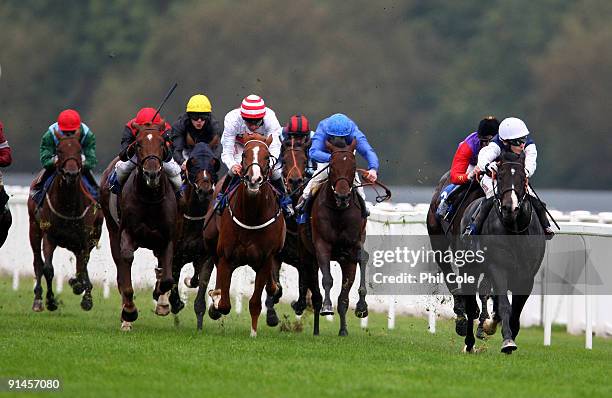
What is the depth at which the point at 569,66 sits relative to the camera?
128 ft

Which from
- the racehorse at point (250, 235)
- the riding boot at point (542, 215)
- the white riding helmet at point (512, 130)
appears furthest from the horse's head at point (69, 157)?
the riding boot at point (542, 215)

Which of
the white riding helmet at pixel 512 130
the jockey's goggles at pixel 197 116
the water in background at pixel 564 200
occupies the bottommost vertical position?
the white riding helmet at pixel 512 130

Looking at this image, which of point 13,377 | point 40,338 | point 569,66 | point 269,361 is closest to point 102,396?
point 13,377

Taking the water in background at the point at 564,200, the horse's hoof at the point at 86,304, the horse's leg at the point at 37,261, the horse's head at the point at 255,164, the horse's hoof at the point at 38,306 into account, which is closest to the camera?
the horse's head at the point at 255,164

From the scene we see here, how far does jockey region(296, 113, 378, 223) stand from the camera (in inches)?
538

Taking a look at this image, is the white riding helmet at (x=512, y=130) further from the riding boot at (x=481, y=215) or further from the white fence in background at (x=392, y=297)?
the white fence in background at (x=392, y=297)

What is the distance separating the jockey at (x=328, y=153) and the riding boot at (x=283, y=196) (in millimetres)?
426

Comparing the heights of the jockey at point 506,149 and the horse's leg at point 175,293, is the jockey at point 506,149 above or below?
above

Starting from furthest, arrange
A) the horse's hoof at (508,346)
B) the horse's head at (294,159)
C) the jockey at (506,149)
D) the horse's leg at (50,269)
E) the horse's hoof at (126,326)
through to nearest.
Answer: the horse's leg at (50,269), the horse's head at (294,159), the horse's hoof at (126,326), the jockey at (506,149), the horse's hoof at (508,346)

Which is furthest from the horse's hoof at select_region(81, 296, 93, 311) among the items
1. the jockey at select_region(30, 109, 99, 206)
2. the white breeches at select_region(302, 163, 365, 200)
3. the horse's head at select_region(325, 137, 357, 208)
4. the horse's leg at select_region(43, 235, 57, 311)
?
the horse's head at select_region(325, 137, 357, 208)

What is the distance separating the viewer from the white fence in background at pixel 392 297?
15141 millimetres

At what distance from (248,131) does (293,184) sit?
1232 mm

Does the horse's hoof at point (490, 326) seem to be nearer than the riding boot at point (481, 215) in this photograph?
Yes

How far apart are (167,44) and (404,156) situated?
9324mm
